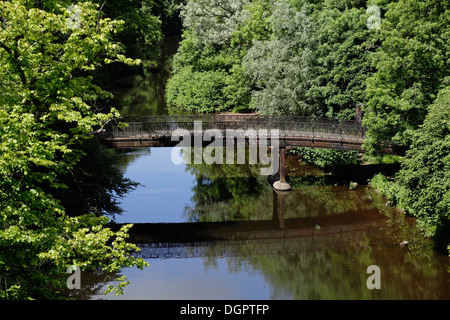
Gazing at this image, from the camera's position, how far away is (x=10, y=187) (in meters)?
13.7

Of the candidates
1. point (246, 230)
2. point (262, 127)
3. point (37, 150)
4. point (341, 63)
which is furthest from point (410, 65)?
point (37, 150)

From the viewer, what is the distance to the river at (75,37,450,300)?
2158cm

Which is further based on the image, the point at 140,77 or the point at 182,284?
the point at 140,77

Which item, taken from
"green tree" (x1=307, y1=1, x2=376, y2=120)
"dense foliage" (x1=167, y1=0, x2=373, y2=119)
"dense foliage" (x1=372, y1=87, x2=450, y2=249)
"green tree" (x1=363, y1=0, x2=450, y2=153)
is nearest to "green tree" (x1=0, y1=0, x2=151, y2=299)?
"dense foliage" (x1=372, y1=87, x2=450, y2=249)

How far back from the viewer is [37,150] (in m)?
13.1

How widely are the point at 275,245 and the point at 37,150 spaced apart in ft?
51.9

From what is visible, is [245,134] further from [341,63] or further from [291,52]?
[291,52]

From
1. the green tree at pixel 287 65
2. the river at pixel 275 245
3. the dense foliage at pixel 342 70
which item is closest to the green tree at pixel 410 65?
the dense foliage at pixel 342 70

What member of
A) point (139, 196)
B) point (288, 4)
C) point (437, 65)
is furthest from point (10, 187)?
point (288, 4)

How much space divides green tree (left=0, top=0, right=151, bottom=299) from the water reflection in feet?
24.5
